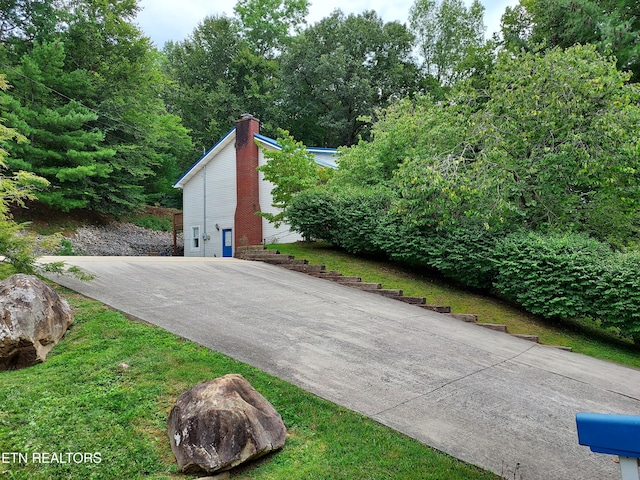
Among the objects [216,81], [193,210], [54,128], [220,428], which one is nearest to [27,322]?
[220,428]

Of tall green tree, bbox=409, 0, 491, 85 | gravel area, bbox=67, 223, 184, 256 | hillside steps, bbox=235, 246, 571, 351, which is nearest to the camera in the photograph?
hillside steps, bbox=235, 246, 571, 351

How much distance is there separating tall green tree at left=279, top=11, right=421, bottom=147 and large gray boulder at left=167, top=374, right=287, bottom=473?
2649 centimetres

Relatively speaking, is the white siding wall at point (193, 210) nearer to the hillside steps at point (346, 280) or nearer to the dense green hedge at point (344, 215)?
the hillside steps at point (346, 280)

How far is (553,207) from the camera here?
9.87 metres

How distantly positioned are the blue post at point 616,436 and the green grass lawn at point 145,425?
1665mm

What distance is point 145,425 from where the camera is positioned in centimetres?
312

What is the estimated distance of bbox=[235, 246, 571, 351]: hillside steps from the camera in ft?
27.2

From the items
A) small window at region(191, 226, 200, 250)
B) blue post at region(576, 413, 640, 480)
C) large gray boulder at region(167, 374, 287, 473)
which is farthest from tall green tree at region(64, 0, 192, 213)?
blue post at region(576, 413, 640, 480)

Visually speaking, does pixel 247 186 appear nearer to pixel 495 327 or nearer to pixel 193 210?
pixel 193 210

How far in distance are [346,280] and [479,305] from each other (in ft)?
10.6

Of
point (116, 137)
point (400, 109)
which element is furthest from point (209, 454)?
point (116, 137)

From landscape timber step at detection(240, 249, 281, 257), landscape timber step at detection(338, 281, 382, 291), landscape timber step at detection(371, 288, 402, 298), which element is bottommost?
landscape timber step at detection(371, 288, 402, 298)

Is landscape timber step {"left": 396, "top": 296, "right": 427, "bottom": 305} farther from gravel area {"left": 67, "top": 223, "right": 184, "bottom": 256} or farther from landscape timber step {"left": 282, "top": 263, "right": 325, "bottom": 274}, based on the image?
gravel area {"left": 67, "top": 223, "right": 184, "bottom": 256}

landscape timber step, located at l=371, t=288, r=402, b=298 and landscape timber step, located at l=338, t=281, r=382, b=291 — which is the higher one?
landscape timber step, located at l=338, t=281, r=382, b=291
